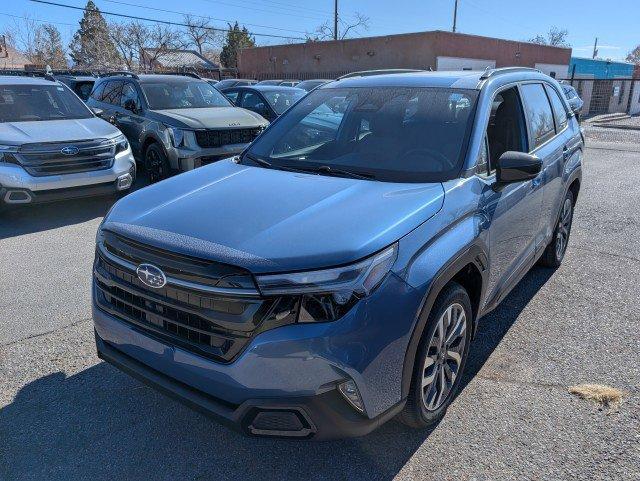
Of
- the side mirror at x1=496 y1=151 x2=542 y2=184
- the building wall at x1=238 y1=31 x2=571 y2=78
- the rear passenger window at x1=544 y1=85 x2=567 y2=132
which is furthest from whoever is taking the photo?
the building wall at x1=238 y1=31 x2=571 y2=78

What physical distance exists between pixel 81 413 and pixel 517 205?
9.63 feet

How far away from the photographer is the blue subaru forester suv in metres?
2.08

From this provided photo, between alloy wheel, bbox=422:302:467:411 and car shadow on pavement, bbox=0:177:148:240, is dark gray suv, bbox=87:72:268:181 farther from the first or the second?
alloy wheel, bbox=422:302:467:411

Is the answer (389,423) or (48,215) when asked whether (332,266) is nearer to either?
(389,423)

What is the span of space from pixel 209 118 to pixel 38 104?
8.26 ft

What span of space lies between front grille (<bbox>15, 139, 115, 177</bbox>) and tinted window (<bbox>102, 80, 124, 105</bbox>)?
9.83ft

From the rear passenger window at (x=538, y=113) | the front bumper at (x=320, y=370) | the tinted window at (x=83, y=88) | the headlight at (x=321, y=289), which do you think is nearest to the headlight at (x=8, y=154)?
the front bumper at (x=320, y=370)

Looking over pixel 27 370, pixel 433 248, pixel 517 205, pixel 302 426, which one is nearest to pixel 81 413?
pixel 27 370

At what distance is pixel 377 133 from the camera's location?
3436 mm

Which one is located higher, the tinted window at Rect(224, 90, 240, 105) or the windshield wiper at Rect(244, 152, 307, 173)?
the tinted window at Rect(224, 90, 240, 105)

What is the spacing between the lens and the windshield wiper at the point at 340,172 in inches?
118

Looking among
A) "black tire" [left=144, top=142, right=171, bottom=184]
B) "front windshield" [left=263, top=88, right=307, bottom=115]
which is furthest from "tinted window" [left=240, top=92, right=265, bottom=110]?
"black tire" [left=144, top=142, right=171, bottom=184]

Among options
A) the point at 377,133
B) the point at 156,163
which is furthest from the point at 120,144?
the point at 377,133

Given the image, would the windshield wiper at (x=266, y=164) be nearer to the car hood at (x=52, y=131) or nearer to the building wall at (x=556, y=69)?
the car hood at (x=52, y=131)
